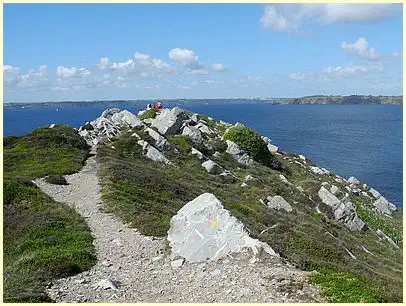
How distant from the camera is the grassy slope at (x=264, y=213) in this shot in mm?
16203

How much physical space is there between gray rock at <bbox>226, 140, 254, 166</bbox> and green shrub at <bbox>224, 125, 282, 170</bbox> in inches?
73.3

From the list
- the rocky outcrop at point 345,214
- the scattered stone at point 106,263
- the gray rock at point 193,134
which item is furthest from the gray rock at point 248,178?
the scattered stone at point 106,263

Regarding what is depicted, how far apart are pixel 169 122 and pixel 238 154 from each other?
10.2m

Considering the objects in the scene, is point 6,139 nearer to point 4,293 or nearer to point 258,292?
Answer: point 4,293

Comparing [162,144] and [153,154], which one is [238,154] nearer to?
[162,144]

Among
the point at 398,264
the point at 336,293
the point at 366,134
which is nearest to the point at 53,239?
the point at 336,293

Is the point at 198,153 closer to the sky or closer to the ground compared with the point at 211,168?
closer to the sky

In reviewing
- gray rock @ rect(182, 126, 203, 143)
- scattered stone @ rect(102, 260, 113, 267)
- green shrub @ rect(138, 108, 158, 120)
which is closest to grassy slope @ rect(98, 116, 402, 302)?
gray rock @ rect(182, 126, 203, 143)

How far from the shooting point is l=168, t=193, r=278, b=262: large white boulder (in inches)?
649

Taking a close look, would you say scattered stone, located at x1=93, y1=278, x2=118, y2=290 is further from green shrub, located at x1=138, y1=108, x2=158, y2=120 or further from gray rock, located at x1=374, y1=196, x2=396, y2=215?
green shrub, located at x1=138, y1=108, x2=158, y2=120

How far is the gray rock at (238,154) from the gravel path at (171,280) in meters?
36.3

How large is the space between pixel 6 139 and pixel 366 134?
11936 cm

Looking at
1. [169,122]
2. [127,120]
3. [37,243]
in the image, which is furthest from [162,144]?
[37,243]

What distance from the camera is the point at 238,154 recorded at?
183ft
